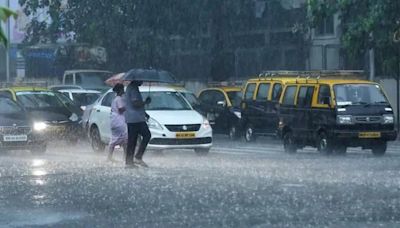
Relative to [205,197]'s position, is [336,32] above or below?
above

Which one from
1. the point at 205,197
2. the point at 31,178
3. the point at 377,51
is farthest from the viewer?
the point at 377,51

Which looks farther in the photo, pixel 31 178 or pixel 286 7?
pixel 286 7

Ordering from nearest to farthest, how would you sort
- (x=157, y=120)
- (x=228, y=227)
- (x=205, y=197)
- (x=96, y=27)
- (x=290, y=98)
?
(x=228, y=227) → (x=205, y=197) → (x=157, y=120) → (x=290, y=98) → (x=96, y=27)

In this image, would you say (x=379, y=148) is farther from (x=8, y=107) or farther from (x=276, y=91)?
(x=8, y=107)

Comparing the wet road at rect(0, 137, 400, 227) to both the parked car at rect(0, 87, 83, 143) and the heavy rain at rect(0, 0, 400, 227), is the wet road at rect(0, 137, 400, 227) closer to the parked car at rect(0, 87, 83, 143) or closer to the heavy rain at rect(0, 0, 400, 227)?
the heavy rain at rect(0, 0, 400, 227)

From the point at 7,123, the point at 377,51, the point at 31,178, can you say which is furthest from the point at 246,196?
the point at 377,51

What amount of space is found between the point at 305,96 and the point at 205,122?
2561mm

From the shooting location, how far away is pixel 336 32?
43.0 m

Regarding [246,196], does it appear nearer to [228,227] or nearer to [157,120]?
[228,227]

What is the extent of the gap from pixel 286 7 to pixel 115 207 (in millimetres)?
33802

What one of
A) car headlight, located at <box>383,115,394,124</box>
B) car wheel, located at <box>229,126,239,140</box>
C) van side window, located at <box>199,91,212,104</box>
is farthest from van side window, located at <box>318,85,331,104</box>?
van side window, located at <box>199,91,212,104</box>

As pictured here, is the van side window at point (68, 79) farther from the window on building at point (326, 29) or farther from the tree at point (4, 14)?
the tree at point (4, 14)

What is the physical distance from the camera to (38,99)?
1167 inches

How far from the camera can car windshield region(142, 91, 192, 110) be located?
2436cm
